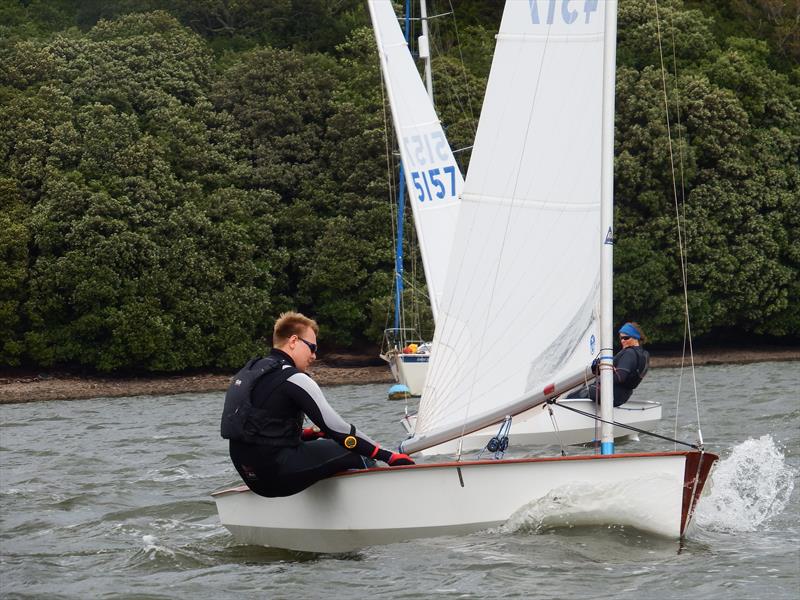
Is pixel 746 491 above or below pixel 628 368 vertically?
below

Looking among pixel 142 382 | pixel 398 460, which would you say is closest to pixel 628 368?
pixel 398 460

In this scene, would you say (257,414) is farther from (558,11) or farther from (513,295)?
(558,11)

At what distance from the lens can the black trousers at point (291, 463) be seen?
7648 millimetres

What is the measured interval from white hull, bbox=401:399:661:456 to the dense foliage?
64.4 feet

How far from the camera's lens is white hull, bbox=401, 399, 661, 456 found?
13.2m

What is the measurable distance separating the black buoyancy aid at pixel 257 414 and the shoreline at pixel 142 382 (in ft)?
72.0

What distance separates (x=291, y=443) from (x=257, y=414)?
28 centimetres

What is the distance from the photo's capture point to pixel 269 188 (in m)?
37.9

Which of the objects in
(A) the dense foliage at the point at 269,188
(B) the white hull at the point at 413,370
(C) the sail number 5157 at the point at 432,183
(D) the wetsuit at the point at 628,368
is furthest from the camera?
(A) the dense foliage at the point at 269,188

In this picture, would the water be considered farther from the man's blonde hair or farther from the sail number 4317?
the sail number 4317

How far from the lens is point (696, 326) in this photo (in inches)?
1522

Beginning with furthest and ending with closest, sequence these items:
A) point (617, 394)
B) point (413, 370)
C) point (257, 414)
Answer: point (413, 370) < point (617, 394) < point (257, 414)

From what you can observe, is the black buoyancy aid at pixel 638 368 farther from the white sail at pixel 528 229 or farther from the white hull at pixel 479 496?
the white hull at pixel 479 496

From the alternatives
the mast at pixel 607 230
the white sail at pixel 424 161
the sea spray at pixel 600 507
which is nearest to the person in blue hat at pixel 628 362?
the white sail at pixel 424 161
